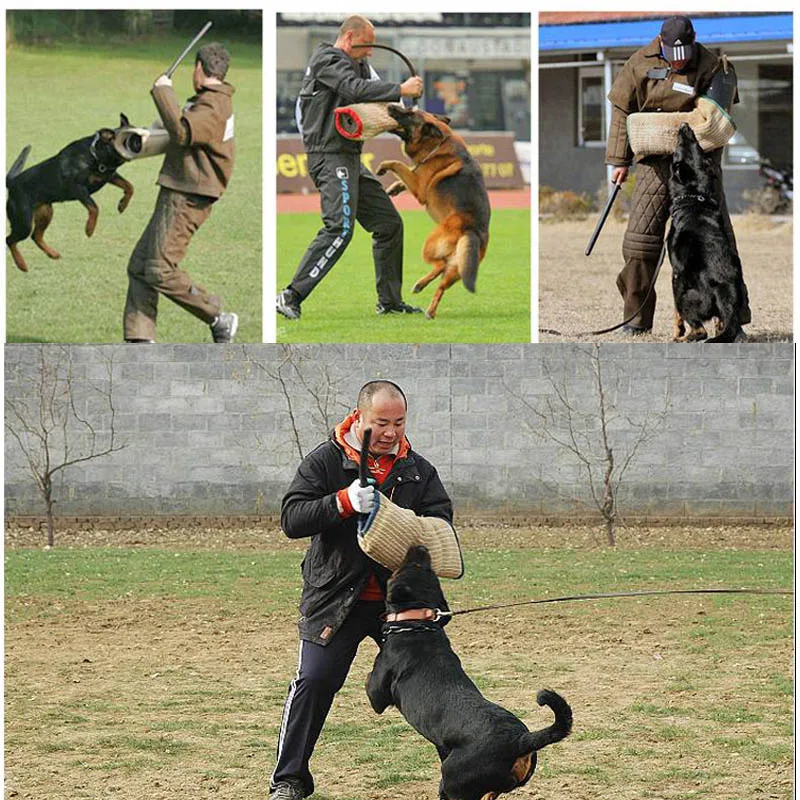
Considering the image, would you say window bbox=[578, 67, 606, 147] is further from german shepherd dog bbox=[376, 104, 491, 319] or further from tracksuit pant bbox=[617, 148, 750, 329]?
german shepherd dog bbox=[376, 104, 491, 319]

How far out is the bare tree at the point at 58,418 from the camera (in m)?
11.3

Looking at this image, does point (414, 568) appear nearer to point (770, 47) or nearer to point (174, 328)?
point (174, 328)

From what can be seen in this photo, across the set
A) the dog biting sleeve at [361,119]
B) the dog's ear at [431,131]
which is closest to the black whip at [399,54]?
the dog biting sleeve at [361,119]

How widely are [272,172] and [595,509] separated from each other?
422 centimetres

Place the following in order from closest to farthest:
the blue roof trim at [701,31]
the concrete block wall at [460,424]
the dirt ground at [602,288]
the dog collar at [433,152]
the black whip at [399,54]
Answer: the black whip at [399,54] < the dog collar at [433,152] < the blue roof trim at [701,31] < the dirt ground at [602,288] < the concrete block wall at [460,424]

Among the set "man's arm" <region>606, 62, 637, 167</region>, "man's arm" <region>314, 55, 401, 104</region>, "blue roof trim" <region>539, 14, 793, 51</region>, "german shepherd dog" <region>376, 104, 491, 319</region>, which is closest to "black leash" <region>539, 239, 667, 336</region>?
"man's arm" <region>606, 62, 637, 167</region>

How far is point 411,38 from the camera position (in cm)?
870

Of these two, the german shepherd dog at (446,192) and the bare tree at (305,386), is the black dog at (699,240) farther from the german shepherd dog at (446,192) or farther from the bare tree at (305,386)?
the bare tree at (305,386)

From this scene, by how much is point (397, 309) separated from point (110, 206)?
199cm

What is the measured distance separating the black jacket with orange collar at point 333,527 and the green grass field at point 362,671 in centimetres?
89

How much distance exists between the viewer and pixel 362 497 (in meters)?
4.73

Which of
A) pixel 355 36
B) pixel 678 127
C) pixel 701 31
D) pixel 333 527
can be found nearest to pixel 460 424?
pixel 678 127

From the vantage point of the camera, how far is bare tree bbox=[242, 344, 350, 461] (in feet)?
37.4

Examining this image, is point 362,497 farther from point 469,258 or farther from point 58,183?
point 58,183
